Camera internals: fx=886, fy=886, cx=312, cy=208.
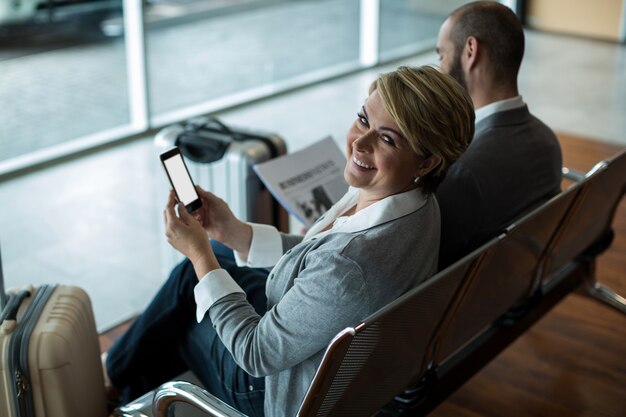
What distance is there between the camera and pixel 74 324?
2.06 m

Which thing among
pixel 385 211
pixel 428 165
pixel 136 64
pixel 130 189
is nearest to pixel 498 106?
pixel 428 165

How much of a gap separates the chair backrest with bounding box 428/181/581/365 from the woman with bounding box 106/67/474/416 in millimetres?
220

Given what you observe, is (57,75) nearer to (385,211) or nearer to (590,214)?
(590,214)

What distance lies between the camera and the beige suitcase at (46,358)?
1.95 meters

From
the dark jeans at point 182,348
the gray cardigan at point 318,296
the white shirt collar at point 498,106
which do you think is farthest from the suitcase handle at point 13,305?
the white shirt collar at point 498,106

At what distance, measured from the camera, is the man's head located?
Result: 2338 mm

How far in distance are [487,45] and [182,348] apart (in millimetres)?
1117

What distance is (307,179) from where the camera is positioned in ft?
8.91

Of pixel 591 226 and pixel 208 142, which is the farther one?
pixel 208 142

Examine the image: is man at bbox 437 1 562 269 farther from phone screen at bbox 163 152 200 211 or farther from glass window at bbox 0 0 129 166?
glass window at bbox 0 0 129 166

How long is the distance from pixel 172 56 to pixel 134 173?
1184 millimetres

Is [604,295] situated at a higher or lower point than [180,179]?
lower

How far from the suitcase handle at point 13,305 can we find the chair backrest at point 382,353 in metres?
0.81

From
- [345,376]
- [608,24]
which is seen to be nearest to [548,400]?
[345,376]
